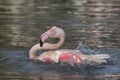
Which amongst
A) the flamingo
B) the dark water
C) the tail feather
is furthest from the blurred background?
the tail feather

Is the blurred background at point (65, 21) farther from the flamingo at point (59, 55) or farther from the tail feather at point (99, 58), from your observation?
the tail feather at point (99, 58)

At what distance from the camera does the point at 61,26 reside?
694 inches

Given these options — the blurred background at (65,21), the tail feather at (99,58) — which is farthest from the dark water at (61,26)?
the tail feather at (99,58)

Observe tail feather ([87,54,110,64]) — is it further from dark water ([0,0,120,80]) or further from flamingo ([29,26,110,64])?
dark water ([0,0,120,80])

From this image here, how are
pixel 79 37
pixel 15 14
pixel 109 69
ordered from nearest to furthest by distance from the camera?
pixel 109 69, pixel 79 37, pixel 15 14

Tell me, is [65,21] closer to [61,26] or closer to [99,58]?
[61,26]

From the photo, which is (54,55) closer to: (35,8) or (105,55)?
(105,55)

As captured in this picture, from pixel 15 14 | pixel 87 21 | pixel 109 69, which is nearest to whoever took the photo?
pixel 109 69

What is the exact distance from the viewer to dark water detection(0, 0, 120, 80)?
12.3 metres

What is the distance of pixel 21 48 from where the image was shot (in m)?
14.5

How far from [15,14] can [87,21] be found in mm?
3052

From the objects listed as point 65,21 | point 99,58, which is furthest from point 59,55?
point 65,21

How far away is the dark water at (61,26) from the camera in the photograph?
12266 millimetres

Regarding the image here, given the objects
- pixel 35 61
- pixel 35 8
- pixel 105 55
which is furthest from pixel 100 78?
pixel 35 8
